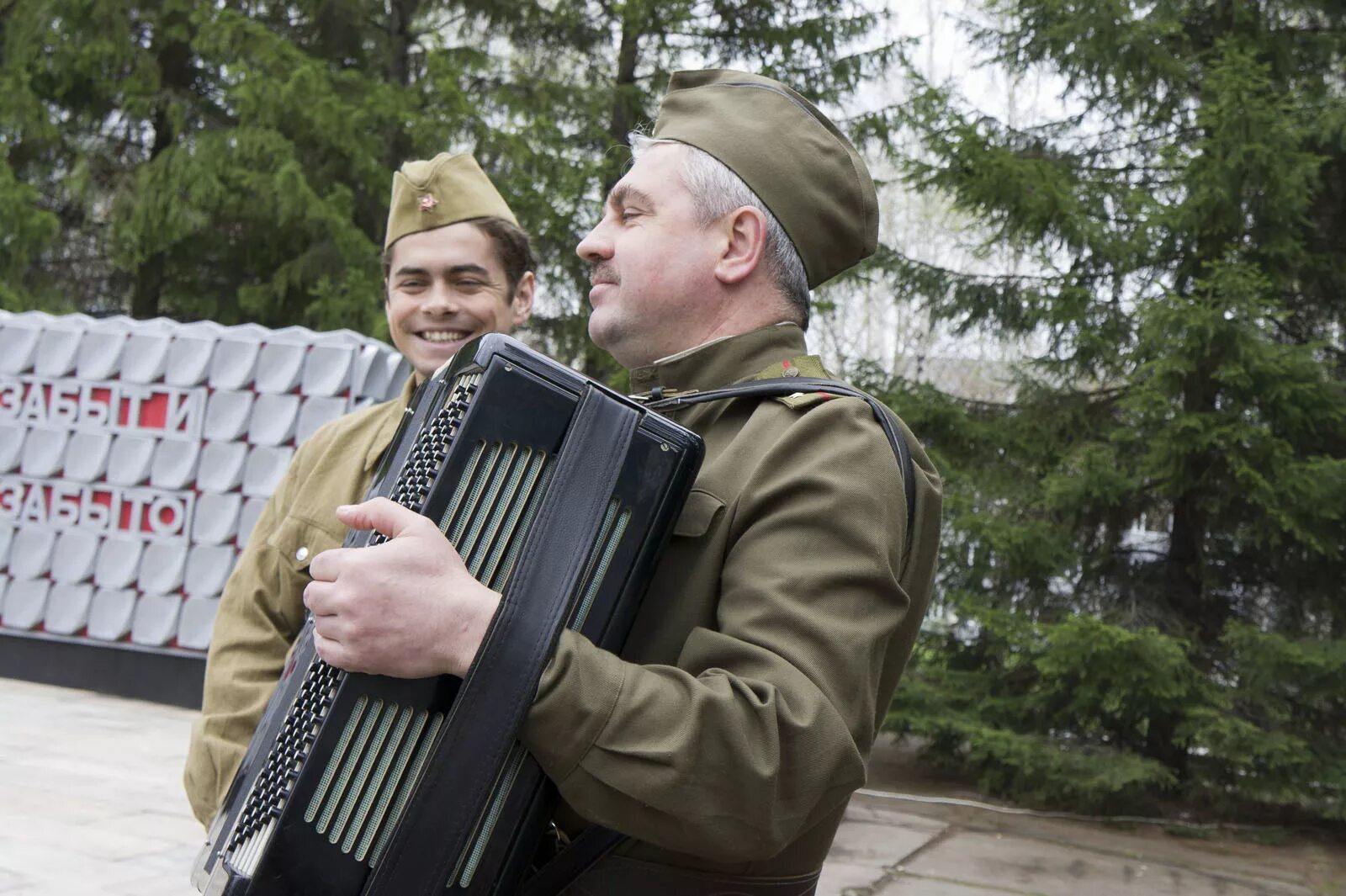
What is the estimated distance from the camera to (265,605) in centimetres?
257

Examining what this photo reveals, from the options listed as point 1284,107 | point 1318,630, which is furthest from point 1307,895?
point 1284,107

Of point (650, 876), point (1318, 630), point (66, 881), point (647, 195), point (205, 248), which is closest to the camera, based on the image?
point (650, 876)

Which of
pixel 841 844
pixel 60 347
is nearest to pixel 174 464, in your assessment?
pixel 60 347

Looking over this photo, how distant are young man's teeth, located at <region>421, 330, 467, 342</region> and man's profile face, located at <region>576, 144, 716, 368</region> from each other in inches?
43.4

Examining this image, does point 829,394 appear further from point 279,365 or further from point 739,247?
point 279,365

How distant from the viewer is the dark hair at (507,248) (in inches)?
119

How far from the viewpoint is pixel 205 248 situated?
14.1 meters

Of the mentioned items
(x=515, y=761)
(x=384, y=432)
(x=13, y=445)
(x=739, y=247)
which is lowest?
(x=13, y=445)

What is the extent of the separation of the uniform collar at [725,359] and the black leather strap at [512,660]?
0.93 feet

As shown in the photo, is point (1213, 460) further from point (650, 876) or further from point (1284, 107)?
point (650, 876)

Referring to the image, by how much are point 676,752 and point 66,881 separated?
12.8 feet

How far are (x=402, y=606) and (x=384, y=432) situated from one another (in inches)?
51.3

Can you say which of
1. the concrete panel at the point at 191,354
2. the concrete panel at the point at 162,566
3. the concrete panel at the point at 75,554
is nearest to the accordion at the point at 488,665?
the concrete panel at the point at 162,566

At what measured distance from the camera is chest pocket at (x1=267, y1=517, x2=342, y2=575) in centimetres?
252
